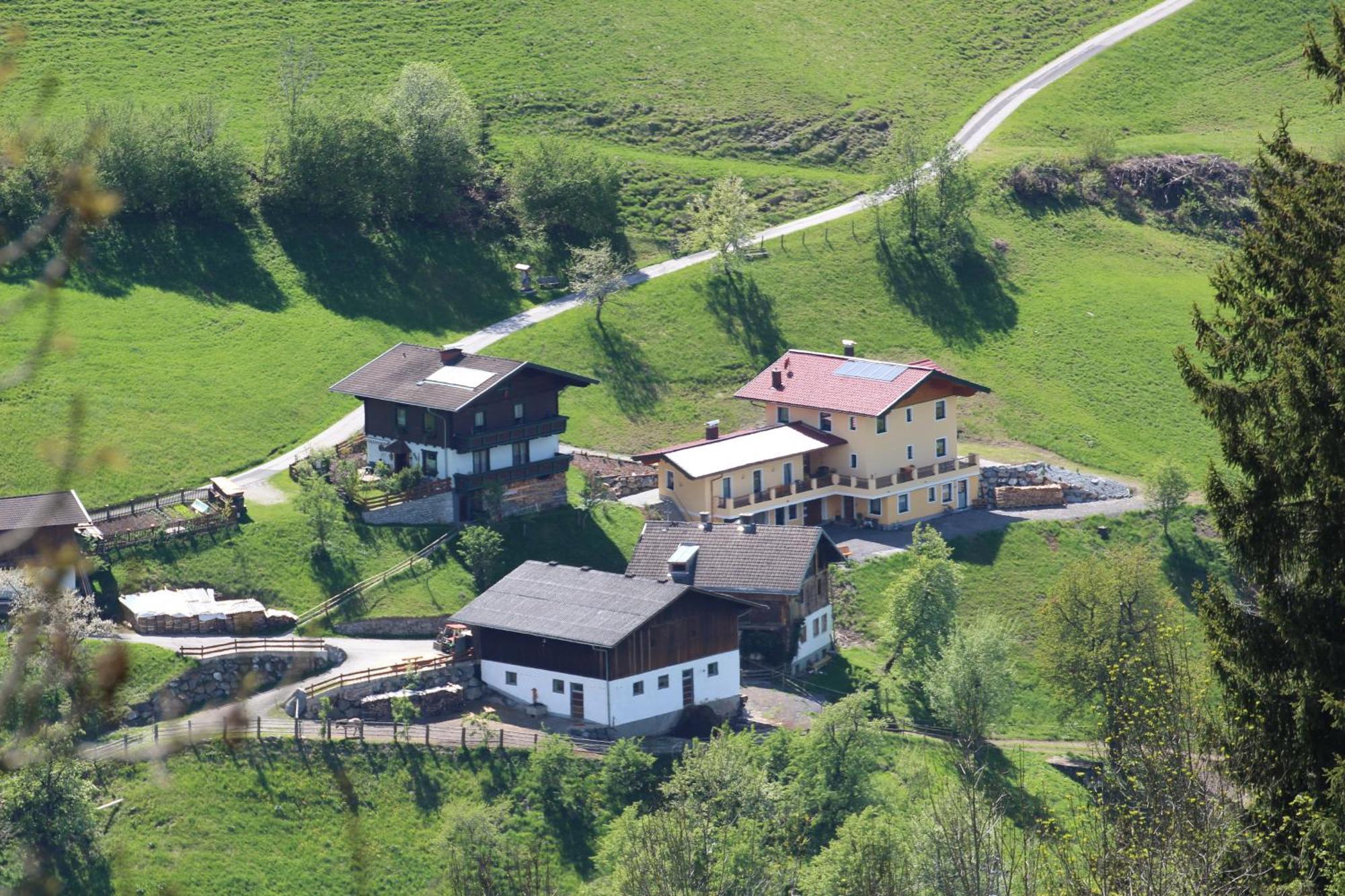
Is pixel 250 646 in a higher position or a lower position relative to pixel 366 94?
lower

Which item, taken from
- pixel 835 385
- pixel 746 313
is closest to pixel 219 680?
pixel 835 385

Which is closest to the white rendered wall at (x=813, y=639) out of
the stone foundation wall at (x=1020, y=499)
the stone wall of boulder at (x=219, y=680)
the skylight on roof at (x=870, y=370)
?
the skylight on roof at (x=870, y=370)

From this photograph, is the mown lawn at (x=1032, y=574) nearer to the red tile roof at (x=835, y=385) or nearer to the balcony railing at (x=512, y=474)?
the red tile roof at (x=835, y=385)

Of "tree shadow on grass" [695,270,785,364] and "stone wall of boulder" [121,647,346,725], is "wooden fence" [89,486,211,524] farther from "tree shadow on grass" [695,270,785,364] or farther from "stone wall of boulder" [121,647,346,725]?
"tree shadow on grass" [695,270,785,364]

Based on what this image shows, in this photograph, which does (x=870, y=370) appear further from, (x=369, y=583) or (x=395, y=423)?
(x=369, y=583)

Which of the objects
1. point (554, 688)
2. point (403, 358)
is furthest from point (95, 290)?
point (554, 688)

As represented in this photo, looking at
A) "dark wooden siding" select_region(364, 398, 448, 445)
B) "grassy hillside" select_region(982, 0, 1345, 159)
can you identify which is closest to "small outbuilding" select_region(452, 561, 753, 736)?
"dark wooden siding" select_region(364, 398, 448, 445)
